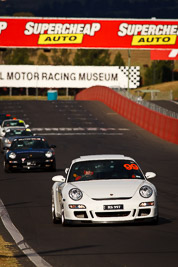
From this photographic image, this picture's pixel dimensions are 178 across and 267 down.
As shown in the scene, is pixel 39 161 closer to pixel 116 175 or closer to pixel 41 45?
pixel 116 175

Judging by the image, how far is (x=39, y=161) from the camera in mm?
28156

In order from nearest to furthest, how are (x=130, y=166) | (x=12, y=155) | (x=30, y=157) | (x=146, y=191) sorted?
(x=146, y=191)
(x=130, y=166)
(x=30, y=157)
(x=12, y=155)

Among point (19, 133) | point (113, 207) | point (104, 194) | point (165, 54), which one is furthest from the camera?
point (165, 54)

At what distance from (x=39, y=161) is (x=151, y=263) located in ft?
58.9

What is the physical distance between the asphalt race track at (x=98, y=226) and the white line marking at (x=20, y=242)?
9 cm

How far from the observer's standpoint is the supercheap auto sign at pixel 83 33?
90062 mm

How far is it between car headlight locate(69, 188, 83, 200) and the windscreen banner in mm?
98627

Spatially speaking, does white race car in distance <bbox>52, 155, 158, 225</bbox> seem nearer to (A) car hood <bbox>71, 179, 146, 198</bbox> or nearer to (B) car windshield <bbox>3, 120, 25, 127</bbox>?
(A) car hood <bbox>71, 179, 146, 198</bbox>

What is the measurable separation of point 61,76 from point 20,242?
101133mm

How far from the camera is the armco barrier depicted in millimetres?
43906

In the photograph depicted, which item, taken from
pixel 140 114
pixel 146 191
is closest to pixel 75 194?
pixel 146 191

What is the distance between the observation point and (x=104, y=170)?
50.1ft

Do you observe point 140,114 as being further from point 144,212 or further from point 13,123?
point 144,212

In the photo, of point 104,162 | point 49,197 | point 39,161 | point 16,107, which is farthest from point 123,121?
point 104,162
